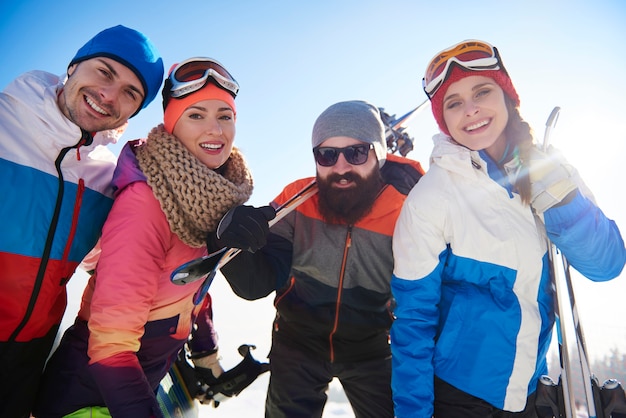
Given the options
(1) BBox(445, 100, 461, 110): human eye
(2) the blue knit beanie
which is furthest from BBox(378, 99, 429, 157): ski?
(2) the blue knit beanie

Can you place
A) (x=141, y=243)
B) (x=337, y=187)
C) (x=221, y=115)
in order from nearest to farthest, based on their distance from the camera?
(x=141, y=243)
(x=221, y=115)
(x=337, y=187)

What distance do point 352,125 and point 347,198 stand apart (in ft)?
1.85

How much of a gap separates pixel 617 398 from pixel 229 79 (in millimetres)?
2813

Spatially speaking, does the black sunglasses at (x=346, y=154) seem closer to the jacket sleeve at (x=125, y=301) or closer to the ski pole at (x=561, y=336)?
the ski pole at (x=561, y=336)

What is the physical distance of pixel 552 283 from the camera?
2.11m

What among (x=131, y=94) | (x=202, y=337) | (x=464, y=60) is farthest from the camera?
(x=202, y=337)

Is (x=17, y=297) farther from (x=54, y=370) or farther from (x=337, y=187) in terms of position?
(x=337, y=187)

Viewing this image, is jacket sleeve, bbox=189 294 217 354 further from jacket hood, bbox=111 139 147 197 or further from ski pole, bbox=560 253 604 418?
ski pole, bbox=560 253 604 418

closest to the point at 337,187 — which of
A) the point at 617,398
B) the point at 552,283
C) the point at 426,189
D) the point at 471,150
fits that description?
the point at 426,189

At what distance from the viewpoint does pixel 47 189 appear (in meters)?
2.08

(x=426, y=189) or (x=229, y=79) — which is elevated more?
(x=229, y=79)

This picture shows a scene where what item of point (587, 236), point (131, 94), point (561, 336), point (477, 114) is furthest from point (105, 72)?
point (561, 336)

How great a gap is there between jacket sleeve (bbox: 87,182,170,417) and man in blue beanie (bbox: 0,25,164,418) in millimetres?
302

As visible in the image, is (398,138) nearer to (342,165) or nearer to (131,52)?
(342,165)
